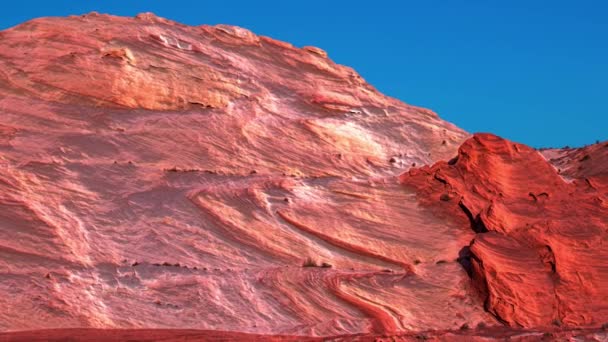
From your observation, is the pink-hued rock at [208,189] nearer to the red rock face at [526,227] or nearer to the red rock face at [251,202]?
the red rock face at [251,202]

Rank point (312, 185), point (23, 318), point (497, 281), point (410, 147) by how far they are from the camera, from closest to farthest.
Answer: point (23, 318) → point (497, 281) → point (312, 185) → point (410, 147)

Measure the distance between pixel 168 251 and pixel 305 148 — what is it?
614 centimetres

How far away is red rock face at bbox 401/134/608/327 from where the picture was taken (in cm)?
2625

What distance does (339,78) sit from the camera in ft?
105

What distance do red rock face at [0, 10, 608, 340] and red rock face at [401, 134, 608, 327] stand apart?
5 centimetres

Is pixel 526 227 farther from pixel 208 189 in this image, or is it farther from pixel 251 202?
pixel 208 189

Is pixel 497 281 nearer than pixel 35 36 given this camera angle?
Yes

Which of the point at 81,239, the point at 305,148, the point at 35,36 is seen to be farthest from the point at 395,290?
the point at 35,36

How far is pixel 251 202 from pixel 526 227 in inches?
297

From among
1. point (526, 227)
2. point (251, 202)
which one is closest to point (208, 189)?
point (251, 202)

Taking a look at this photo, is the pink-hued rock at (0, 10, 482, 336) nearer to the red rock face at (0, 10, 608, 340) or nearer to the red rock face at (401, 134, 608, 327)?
the red rock face at (0, 10, 608, 340)

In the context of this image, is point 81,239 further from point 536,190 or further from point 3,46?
point 536,190

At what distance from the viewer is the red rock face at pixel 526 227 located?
26250 millimetres

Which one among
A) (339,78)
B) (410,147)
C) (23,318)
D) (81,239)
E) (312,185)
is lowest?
(23,318)
